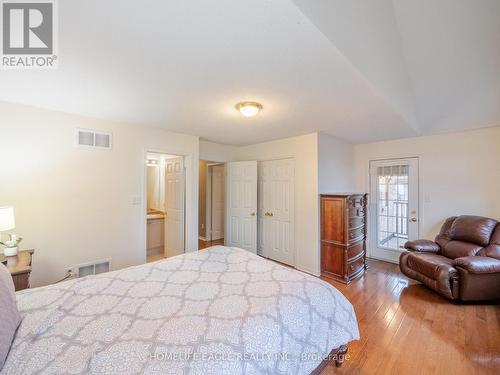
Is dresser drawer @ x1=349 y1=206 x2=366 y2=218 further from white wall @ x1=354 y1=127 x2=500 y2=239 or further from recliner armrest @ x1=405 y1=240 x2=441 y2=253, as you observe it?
white wall @ x1=354 y1=127 x2=500 y2=239

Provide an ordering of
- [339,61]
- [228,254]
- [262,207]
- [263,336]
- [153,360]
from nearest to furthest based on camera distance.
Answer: [153,360] < [263,336] < [339,61] < [228,254] < [262,207]

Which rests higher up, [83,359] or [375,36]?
[375,36]

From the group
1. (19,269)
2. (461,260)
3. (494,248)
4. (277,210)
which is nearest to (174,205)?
(277,210)

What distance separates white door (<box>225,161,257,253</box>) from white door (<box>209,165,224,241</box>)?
1020mm

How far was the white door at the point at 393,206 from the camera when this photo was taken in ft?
13.2

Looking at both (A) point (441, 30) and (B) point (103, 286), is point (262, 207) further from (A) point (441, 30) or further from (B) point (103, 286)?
(A) point (441, 30)

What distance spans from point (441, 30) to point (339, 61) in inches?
74.1

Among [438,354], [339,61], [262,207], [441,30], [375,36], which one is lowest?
[438,354]

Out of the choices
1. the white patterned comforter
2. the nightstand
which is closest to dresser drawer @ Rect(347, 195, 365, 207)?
the white patterned comforter

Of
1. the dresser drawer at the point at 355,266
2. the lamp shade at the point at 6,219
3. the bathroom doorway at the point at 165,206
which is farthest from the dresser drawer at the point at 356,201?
the lamp shade at the point at 6,219

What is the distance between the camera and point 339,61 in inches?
61.9

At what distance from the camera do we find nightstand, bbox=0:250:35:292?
6.10ft

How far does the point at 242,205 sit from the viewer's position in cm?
459

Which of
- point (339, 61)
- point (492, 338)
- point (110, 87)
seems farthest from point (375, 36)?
point (492, 338)
